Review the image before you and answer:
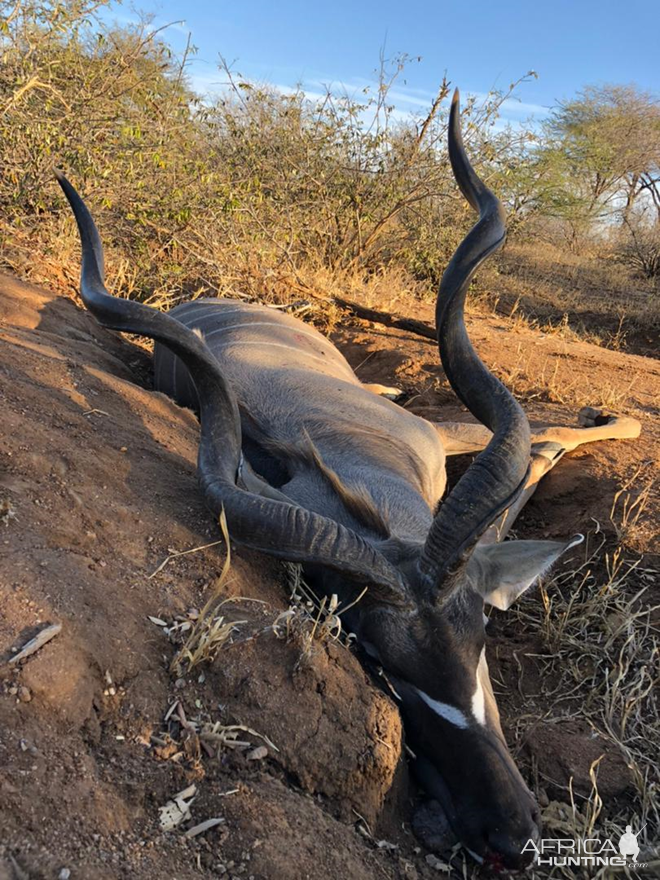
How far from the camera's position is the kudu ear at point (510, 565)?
2416mm

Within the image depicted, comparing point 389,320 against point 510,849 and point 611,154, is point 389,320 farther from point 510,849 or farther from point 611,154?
point 611,154

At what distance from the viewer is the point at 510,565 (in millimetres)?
2441

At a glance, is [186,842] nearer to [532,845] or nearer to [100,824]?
[100,824]

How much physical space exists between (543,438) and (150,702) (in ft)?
9.22

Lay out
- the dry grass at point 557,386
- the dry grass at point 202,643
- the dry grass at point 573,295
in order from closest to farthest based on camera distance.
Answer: the dry grass at point 202,643 < the dry grass at point 557,386 < the dry grass at point 573,295

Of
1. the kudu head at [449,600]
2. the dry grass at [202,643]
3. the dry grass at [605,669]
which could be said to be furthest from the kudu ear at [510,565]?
the dry grass at [202,643]

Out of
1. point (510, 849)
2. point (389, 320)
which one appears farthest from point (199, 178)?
point (510, 849)

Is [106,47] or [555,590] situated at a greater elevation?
[106,47]

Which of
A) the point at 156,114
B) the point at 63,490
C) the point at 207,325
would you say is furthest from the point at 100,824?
the point at 156,114

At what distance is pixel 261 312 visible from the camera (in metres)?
5.43

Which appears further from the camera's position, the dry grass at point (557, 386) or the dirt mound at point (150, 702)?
the dry grass at point (557, 386)

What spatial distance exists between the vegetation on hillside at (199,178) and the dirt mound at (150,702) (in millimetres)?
3323

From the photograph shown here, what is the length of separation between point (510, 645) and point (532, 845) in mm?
1049

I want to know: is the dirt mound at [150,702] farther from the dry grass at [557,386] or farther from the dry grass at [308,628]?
the dry grass at [557,386]
